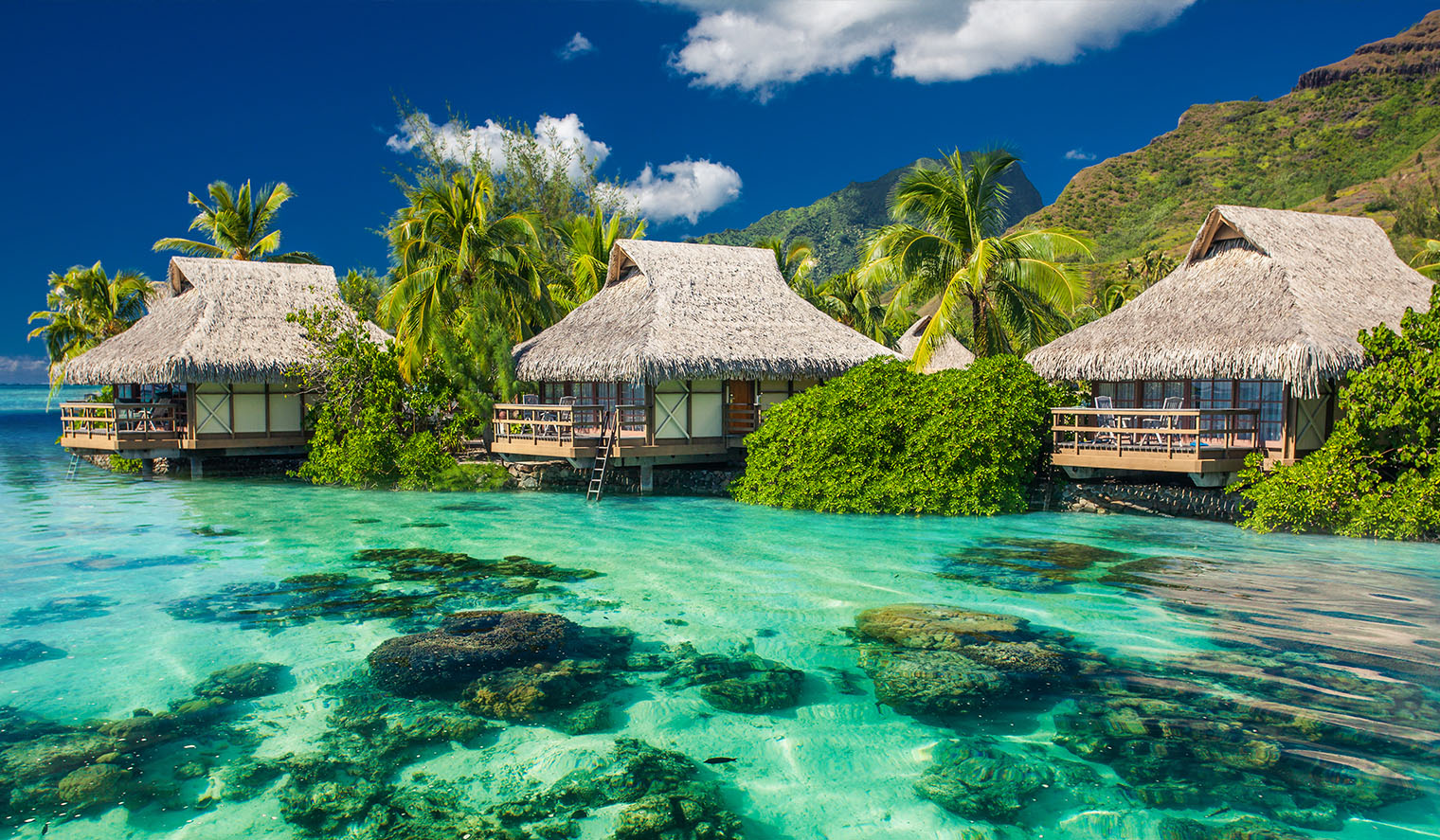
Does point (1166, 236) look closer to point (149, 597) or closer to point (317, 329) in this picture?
point (317, 329)

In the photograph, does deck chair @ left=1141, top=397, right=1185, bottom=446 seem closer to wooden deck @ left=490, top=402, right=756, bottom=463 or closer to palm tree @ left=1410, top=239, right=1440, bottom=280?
wooden deck @ left=490, top=402, right=756, bottom=463

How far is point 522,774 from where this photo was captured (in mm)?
5535

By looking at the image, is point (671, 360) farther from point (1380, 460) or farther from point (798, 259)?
point (798, 259)

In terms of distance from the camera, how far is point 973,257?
17469 millimetres

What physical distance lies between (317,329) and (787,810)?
18.9m

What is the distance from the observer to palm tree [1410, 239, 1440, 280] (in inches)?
829

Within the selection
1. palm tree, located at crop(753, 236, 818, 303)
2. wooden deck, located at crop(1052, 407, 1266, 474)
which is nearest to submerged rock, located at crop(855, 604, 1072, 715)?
wooden deck, located at crop(1052, 407, 1266, 474)

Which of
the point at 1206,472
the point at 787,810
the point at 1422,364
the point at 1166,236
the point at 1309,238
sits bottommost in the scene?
the point at 787,810

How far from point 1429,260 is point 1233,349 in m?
17.4

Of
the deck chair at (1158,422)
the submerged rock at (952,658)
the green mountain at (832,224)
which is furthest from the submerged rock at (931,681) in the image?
the green mountain at (832,224)

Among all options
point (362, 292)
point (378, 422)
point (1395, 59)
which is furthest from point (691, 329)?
point (1395, 59)

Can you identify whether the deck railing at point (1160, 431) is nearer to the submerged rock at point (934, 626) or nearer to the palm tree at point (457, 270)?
the submerged rock at point (934, 626)

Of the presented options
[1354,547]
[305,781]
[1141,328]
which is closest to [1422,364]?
[1354,547]

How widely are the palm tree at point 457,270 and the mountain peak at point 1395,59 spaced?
239 ft
